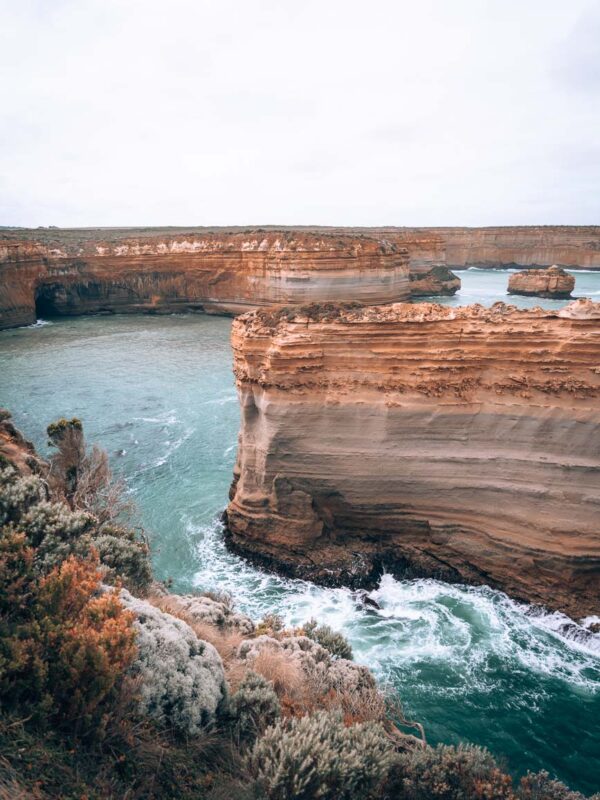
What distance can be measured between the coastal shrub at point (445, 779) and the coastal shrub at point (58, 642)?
9.04ft

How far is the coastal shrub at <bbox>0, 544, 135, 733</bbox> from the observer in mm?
4258

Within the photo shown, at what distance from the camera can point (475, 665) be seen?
10.6 metres

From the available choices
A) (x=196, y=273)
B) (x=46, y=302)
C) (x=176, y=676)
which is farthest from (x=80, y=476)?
(x=46, y=302)

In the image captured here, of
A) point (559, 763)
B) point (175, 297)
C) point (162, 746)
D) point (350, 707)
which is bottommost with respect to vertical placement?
point (559, 763)

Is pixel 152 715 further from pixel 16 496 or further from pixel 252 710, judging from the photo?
pixel 16 496

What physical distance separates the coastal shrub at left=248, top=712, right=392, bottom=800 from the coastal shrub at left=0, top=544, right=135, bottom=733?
146 cm

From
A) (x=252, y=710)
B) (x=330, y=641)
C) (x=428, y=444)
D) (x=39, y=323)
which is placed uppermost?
(x=39, y=323)

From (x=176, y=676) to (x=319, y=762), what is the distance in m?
1.59

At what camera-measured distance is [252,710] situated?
560cm

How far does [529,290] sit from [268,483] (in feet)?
158

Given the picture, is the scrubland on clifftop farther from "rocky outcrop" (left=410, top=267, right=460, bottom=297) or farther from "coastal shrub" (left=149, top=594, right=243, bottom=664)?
"rocky outcrop" (left=410, top=267, right=460, bottom=297)

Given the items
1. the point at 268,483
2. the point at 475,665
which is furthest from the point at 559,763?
the point at 268,483

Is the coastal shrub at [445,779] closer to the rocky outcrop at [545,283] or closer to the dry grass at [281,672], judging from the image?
the dry grass at [281,672]

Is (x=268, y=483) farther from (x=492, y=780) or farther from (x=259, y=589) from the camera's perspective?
(x=492, y=780)
